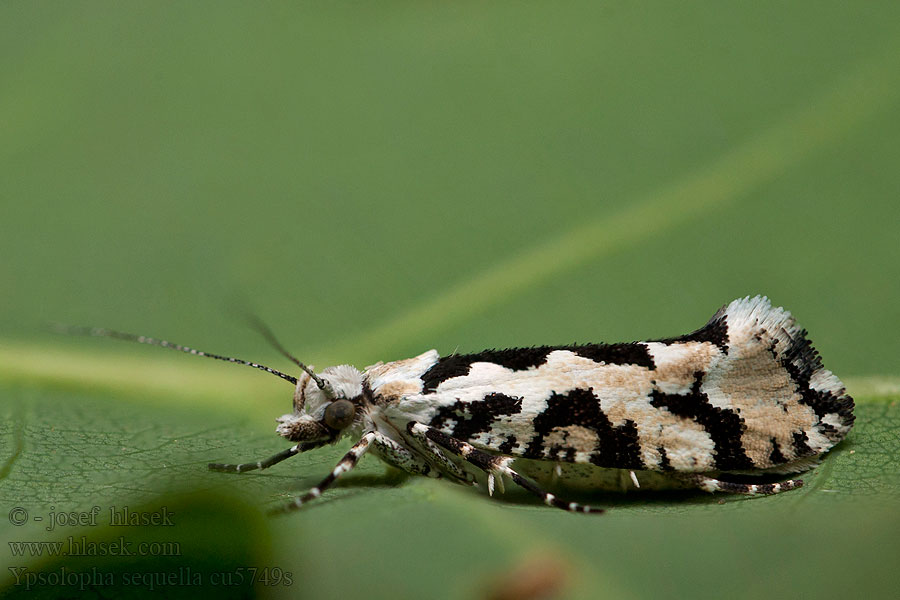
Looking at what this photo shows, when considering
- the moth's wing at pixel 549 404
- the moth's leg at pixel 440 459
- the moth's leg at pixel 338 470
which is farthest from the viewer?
the moth's leg at pixel 440 459

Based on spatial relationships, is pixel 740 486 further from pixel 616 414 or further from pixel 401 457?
pixel 401 457

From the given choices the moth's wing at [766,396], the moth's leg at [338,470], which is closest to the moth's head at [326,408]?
the moth's leg at [338,470]

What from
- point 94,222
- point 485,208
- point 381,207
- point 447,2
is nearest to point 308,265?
point 381,207

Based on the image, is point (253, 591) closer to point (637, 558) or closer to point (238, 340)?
point (637, 558)

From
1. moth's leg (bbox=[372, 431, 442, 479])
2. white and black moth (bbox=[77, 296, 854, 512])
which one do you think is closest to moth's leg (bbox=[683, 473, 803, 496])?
white and black moth (bbox=[77, 296, 854, 512])

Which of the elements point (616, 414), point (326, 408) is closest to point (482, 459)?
point (616, 414)

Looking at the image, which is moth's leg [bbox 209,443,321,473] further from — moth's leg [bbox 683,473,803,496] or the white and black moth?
moth's leg [bbox 683,473,803,496]

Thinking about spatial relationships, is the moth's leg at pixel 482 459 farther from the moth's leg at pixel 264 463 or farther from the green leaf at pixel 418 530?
the moth's leg at pixel 264 463
